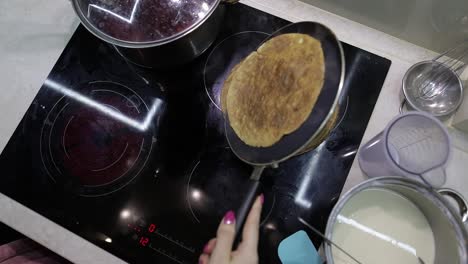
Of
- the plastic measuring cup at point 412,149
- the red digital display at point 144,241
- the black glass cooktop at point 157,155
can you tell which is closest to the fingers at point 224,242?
the black glass cooktop at point 157,155

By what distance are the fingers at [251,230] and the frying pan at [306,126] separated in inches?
0.8

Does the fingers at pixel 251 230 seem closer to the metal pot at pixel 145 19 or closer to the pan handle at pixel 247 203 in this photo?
the pan handle at pixel 247 203

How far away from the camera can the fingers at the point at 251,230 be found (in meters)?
0.70

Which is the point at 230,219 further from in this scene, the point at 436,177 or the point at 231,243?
the point at 436,177

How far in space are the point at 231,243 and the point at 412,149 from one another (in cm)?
48

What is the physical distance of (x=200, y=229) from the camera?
84cm

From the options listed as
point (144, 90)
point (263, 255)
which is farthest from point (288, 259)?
point (144, 90)

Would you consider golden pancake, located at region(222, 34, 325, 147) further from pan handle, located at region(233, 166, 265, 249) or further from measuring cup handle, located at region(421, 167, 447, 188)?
measuring cup handle, located at region(421, 167, 447, 188)

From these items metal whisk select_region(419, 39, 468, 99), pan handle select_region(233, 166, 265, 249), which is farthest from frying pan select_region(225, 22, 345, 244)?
metal whisk select_region(419, 39, 468, 99)

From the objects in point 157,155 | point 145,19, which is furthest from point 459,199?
point 145,19

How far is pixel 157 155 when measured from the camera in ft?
2.93

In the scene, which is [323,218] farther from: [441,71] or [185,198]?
[441,71]

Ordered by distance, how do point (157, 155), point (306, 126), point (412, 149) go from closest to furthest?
point (306, 126), point (412, 149), point (157, 155)

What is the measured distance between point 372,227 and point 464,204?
9.3 inches
